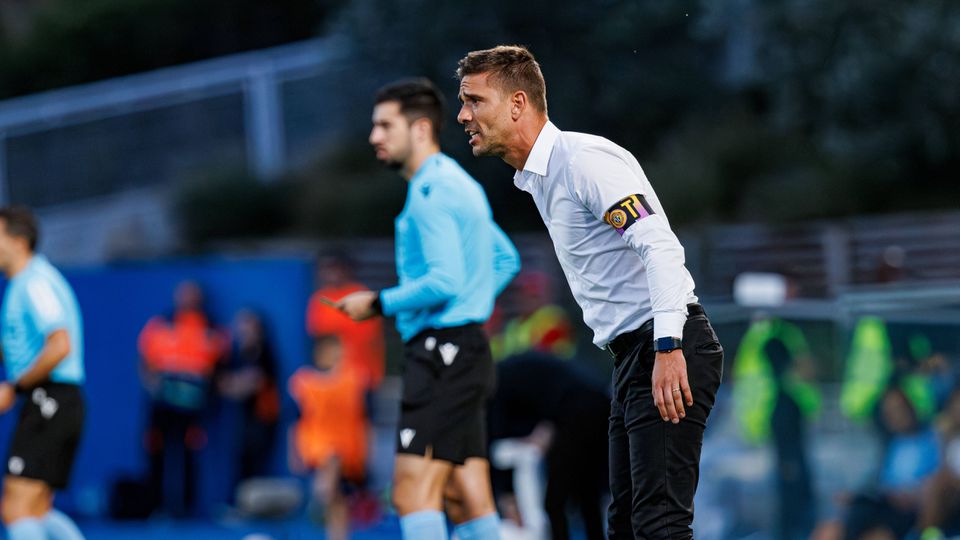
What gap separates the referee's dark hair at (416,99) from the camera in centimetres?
665

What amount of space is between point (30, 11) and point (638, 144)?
13.0 m

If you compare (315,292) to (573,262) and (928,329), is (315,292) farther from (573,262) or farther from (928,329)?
(573,262)

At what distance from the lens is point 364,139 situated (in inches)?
822

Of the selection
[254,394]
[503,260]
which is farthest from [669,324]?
[254,394]

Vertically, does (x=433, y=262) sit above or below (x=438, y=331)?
above

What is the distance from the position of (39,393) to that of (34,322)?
1.26ft

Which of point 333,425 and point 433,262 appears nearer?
point 433,262

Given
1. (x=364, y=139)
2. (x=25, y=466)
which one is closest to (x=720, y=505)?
(x=25, y=466)

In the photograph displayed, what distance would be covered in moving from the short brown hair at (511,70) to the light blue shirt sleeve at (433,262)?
4.01ft

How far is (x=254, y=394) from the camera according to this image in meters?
13.2

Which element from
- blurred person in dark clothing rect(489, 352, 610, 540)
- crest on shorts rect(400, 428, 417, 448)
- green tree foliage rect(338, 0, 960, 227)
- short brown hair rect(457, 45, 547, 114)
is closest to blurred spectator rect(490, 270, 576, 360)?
blurred person in dark clothing rect(489, 352, 610, 540)

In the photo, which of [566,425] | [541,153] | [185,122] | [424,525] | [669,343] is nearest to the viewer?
[669,343]

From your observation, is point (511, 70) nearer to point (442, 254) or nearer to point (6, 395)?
point (442, 254)

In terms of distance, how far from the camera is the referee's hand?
461cm
